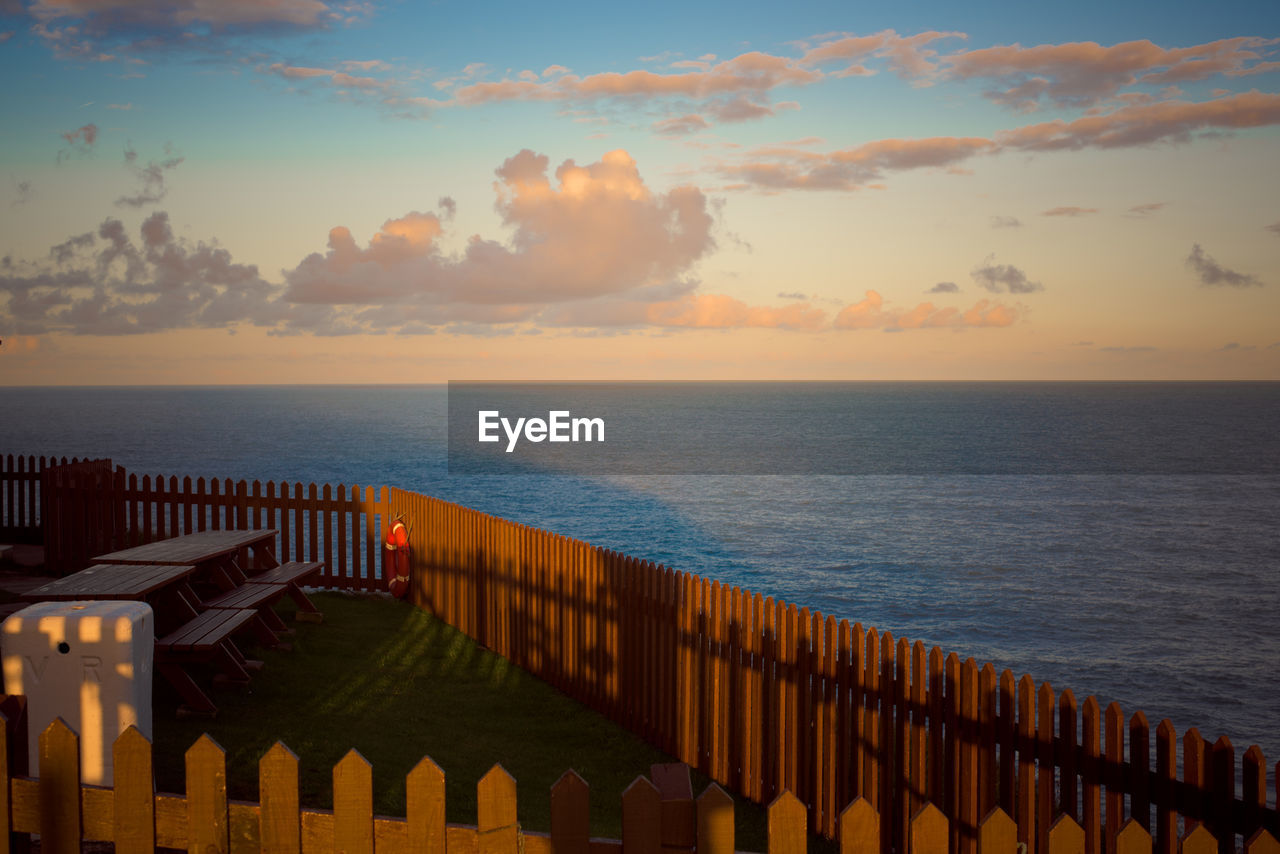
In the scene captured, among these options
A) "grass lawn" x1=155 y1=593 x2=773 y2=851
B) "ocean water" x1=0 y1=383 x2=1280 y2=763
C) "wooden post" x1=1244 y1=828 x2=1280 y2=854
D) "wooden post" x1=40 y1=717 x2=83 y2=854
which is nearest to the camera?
"wooden post" x1=1244 y1=828 x2=1280 y2=854

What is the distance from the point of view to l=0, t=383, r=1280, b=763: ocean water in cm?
2073

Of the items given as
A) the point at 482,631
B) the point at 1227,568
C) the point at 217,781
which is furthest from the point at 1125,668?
the point at 217,781

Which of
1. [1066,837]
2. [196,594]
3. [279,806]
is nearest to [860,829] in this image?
[1066,837]

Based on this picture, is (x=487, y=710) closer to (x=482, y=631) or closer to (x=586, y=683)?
(x=586, y=683)

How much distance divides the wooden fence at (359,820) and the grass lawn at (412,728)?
11.9 ft

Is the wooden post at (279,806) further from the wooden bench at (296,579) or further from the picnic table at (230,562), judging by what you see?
the wooden bench at (296,579)

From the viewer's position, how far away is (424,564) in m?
12.4

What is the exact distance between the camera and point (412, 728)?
8109 mm

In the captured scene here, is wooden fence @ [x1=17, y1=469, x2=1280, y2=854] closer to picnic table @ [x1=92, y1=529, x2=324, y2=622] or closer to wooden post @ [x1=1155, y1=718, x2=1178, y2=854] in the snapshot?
wooden post @ [x1=1155, y1=718, x2=1178, y2=854]

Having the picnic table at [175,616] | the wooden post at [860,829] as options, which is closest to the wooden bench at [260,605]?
the picnic table at [175,616]

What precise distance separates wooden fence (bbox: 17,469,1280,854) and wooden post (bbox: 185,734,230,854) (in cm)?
205

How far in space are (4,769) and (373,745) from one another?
498 cm

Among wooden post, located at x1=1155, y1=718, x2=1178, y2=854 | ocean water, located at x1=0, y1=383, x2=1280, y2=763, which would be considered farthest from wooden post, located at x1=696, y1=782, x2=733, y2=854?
ocean water, located at x1=0, y1=383, x2=1280, y2=763

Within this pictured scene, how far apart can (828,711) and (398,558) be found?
7.56 meters
